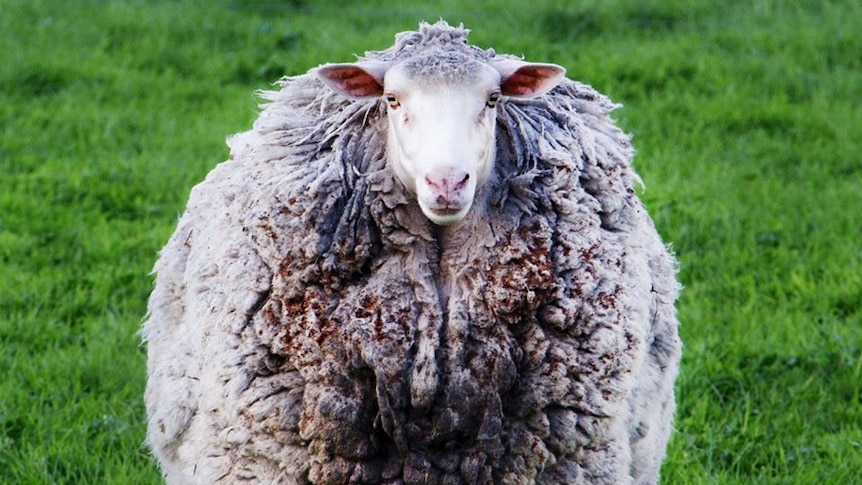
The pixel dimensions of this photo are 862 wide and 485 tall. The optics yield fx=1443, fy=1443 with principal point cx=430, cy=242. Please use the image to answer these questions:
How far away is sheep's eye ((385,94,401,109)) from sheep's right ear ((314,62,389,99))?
0.28 feet

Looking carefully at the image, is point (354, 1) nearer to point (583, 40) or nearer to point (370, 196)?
point (583, 40)

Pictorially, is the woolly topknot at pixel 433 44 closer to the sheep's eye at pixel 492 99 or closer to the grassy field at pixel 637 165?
the sheep's eye at pixel 492 99

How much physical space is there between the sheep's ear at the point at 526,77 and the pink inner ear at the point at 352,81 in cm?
30

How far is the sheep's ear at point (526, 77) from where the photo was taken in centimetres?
343

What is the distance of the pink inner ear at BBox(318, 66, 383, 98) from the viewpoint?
135 inches

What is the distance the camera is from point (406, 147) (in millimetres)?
3289

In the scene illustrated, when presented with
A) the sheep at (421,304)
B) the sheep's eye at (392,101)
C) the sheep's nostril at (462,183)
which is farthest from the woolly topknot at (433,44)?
the sheep's nostril at (462,183)

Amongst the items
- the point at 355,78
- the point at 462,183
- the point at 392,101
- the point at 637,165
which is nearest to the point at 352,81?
the point at 355,78

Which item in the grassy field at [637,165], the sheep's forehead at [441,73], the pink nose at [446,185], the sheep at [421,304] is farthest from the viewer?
the grassy field at [637,165]

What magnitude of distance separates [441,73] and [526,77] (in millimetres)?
308

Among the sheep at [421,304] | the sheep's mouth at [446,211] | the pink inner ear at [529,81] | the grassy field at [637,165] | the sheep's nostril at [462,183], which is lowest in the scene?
the grassy field at [637,165]

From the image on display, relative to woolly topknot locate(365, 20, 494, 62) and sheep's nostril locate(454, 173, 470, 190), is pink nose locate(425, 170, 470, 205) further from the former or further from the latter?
woolly topknot locate(365, 20, 494, 62)

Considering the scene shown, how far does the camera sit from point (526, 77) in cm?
348

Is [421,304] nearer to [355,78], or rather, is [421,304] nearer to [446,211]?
[446,211]
